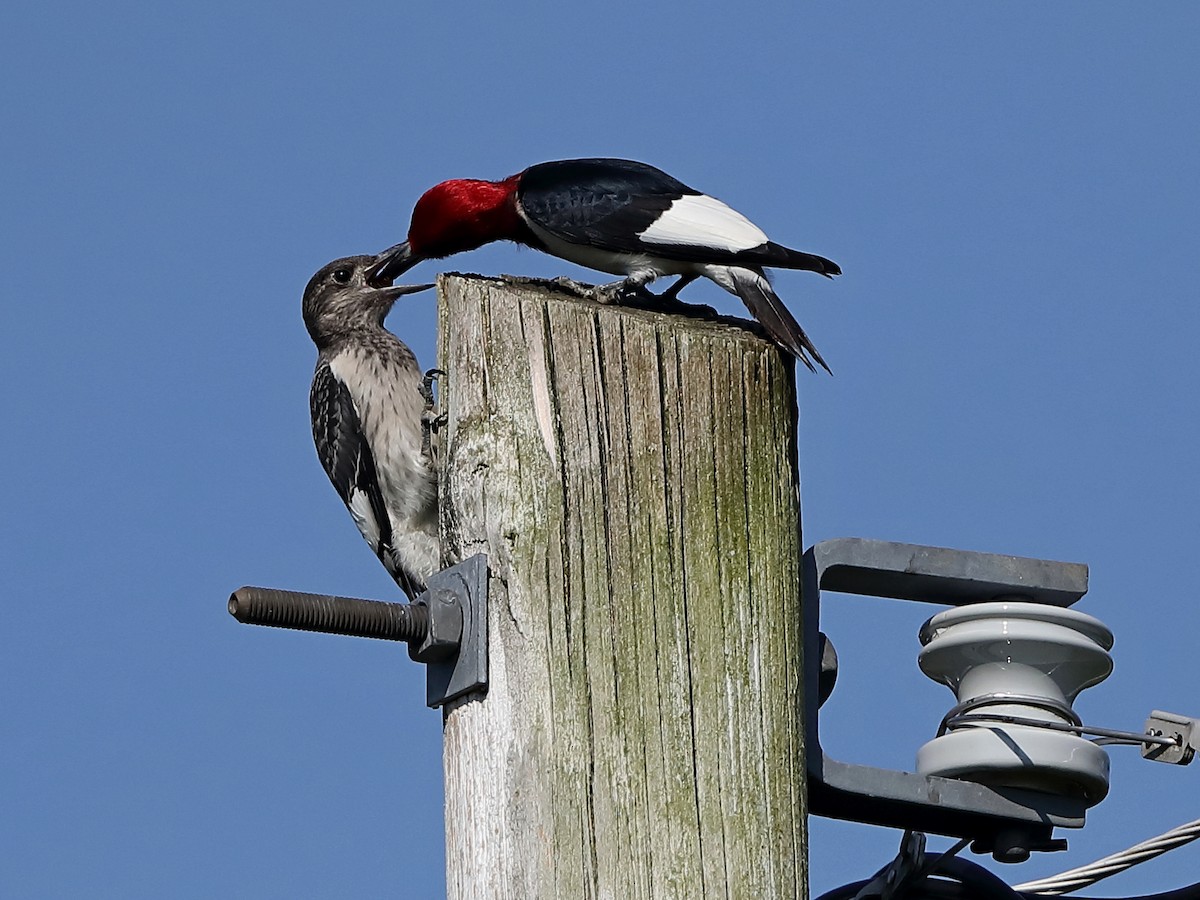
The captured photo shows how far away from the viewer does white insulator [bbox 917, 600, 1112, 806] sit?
7.95ft

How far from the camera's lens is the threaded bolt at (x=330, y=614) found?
2.02m

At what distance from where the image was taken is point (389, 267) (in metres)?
5.41

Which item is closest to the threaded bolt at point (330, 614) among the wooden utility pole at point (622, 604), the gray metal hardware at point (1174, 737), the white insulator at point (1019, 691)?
the wooden utility pole at point (622, 604)

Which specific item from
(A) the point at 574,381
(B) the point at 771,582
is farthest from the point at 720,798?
(A) the point at 574,381

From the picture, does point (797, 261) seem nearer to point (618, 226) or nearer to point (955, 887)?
point (618, 226)

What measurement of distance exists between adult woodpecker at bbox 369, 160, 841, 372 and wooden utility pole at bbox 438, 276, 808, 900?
1129 mm

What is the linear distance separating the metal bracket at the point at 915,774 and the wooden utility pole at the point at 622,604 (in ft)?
0.45

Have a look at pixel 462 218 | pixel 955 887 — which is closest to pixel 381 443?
pixel 462 218

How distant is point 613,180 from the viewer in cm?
436

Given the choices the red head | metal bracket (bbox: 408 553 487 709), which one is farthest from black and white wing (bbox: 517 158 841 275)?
metal bracket (bbox: 408 553 487 709)

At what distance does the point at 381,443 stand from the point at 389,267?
1.19 metres

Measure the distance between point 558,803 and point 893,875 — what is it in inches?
34.7

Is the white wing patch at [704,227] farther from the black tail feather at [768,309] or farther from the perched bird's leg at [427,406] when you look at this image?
the perched bird's leg at [427,406]

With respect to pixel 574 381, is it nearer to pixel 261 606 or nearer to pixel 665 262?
pixel 261 606
